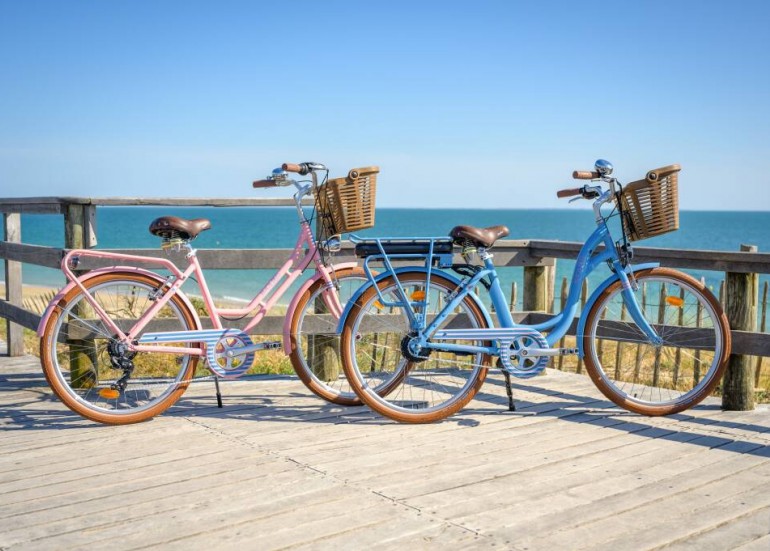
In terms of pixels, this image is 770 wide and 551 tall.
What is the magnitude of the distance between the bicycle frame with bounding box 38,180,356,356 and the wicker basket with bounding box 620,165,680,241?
4.88 ft

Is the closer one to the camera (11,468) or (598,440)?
(11,468)

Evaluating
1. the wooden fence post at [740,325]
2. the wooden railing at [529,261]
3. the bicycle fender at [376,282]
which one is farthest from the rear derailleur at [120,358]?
the wooden fence post at [740,325]

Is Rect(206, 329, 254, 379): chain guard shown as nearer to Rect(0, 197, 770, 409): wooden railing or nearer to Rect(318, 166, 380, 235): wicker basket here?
Rect(0, 197, 770, 409): wooden railing

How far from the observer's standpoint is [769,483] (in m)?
3.25

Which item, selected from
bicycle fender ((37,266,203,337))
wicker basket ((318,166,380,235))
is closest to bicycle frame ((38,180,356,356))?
bicycle fender ((37,266,203,337))

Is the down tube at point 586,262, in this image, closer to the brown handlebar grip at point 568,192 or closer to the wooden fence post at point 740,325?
the brown handlebar grip at point 568,192

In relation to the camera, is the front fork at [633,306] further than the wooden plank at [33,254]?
No

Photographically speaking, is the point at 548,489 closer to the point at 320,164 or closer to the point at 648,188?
the point at 648,188

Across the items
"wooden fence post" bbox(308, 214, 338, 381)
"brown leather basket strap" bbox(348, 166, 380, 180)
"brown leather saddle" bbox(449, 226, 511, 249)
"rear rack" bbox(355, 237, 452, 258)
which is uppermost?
"brown leather basket strap" bbox(348, 166, 380, 180)

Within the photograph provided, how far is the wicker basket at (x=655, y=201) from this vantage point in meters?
4.02

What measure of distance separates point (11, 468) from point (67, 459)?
0.22m

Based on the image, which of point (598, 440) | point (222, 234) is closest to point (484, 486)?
point (598, 440)

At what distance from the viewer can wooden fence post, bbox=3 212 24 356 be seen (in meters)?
5.97

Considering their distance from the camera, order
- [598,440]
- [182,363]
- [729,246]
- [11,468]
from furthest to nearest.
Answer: [729,246] < [182,363] < [598,440] < [11,468]
